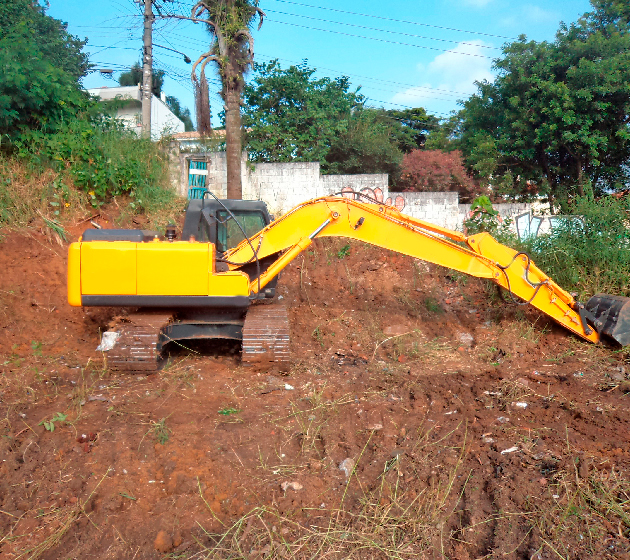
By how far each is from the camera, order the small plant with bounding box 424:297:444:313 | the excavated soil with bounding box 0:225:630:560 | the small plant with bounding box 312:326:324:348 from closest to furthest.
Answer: the excavated soil with bounding box 0:225:630:560 → the small plant with bounding box 312:326:324:348 → the small plant with bounding box 424:297:444:313

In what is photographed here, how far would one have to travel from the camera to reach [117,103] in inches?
527

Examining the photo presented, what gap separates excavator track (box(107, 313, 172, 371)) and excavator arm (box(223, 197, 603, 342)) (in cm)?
117

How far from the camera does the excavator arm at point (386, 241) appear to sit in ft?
19.1

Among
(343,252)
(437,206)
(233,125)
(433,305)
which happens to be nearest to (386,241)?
(433,305)

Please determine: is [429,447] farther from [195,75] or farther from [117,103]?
[117,103]

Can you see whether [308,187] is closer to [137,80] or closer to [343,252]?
[343,252]

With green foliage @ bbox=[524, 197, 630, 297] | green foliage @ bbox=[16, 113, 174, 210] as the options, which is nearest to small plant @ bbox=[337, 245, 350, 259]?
green foliage @ bbox=[524, 197, 630, 297]

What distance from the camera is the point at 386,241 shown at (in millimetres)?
5910

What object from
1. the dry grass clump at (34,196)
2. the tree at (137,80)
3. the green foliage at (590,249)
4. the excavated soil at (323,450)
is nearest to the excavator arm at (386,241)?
the excavated soil at (323,450)

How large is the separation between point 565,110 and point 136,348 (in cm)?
1307

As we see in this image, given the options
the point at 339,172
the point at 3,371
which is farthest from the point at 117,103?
the point at 3,371

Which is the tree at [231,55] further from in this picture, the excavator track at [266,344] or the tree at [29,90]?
the excavator track at [266,344]

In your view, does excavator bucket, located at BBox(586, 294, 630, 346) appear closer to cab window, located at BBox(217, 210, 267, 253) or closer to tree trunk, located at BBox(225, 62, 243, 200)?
cab window, located at BBox(217, 210, 267, 253)

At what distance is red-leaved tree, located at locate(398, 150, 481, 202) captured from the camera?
1659 centimetres
